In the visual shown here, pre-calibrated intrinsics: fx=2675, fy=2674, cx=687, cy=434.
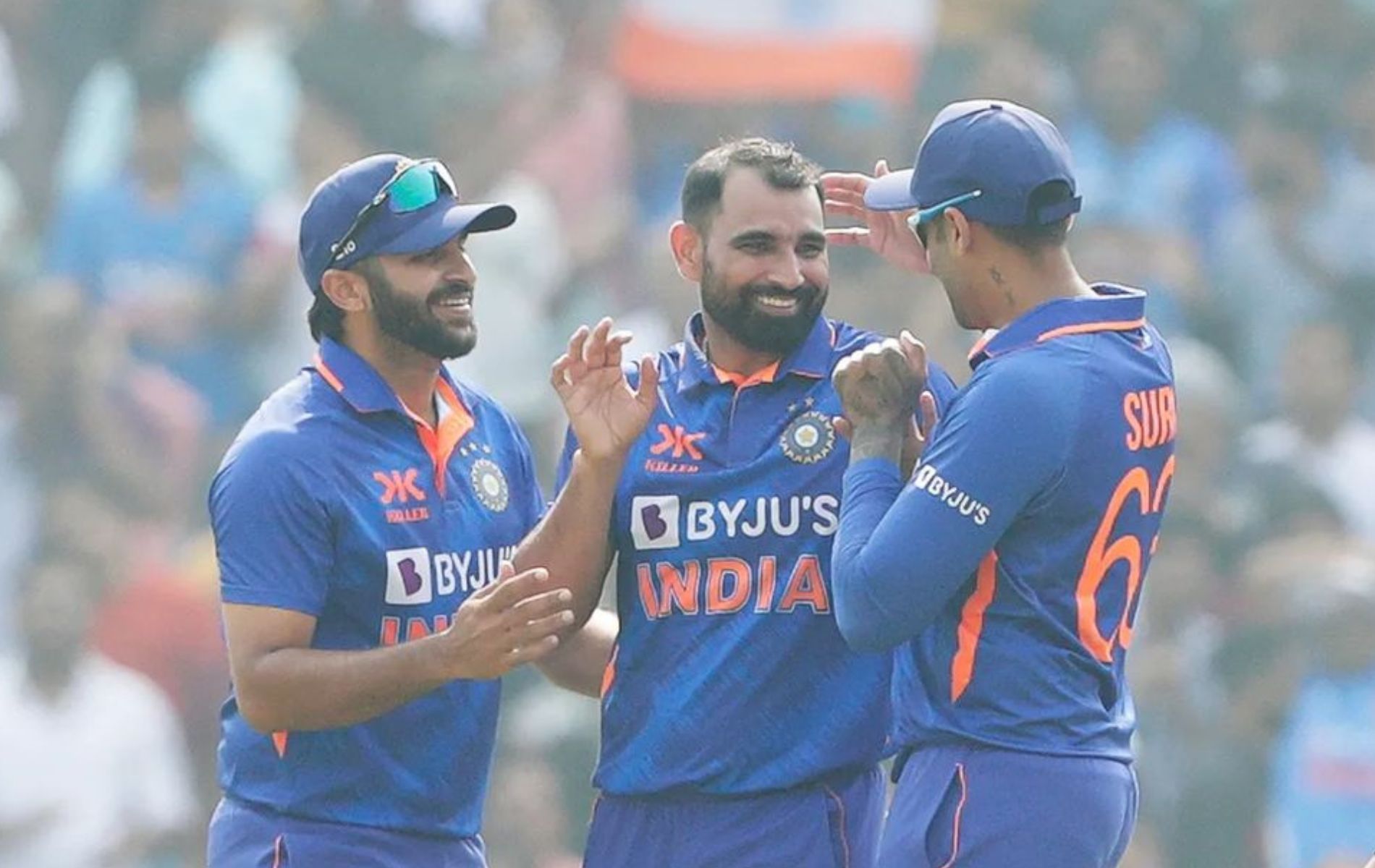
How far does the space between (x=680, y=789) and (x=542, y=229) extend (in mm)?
5732

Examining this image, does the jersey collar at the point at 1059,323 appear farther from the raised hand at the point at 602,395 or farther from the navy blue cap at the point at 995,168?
the raised hand at the point at 602,395

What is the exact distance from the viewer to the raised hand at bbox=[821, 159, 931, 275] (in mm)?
5469

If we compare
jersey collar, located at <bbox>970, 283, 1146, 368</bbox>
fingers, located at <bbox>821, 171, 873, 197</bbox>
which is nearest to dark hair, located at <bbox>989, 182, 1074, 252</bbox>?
jersey collar, located at <bbox>970, 283, 1146, 368</bbox>

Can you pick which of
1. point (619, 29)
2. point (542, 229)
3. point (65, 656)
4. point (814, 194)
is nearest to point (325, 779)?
point (814, 194)

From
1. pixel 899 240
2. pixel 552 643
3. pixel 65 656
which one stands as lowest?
pixel 65 656

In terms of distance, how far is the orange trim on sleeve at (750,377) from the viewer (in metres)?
5.36

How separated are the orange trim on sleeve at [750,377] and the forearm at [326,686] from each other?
80 cm

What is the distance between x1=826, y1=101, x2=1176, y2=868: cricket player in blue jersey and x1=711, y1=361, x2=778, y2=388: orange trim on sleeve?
484 millimetres

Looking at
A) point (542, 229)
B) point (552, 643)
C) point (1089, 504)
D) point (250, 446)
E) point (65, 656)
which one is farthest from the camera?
point (542, 229)

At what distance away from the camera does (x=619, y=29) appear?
11.2 m

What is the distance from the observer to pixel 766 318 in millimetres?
5297

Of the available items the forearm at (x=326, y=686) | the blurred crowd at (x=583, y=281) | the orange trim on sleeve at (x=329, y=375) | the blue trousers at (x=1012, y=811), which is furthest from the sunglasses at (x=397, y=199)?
the blurred crowd at (x=583, y=281)

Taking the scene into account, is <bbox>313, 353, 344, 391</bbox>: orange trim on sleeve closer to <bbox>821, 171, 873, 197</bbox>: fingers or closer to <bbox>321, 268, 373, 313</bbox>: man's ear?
<bbox>321, 268, 373, 313</bbox>: man's ear

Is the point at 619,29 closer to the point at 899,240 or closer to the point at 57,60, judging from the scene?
the point at 57,60
